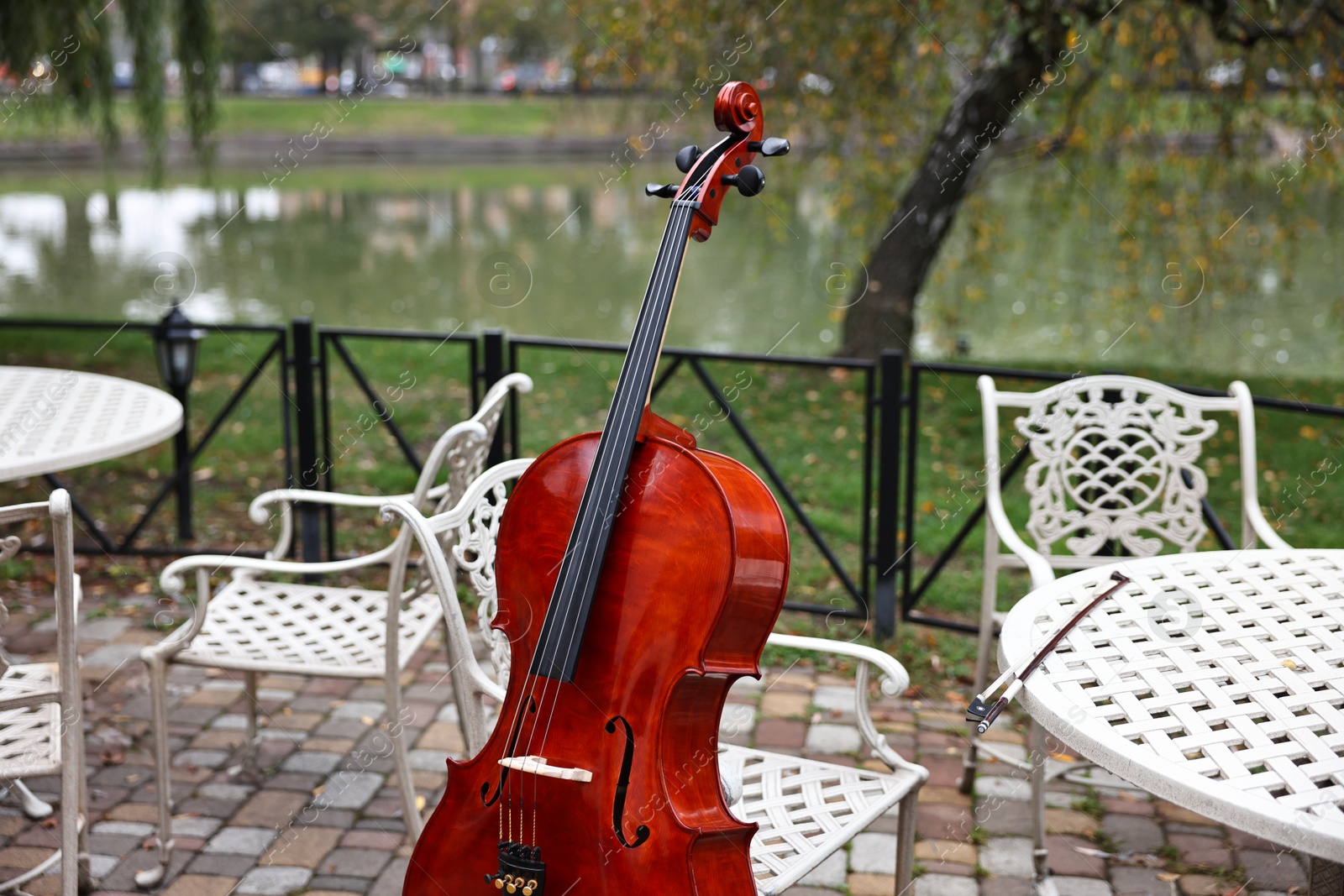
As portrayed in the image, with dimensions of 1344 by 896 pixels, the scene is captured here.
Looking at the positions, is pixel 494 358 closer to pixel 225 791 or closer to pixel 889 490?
pixel 889 490

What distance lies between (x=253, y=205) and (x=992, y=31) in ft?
51.7

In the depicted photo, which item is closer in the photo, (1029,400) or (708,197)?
(708,197)

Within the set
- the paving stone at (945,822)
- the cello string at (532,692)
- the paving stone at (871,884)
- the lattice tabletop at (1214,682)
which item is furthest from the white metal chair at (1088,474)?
the cello string at (532,692)

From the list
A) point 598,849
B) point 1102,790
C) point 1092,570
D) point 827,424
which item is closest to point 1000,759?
point 1102,790

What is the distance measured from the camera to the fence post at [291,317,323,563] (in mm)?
4406

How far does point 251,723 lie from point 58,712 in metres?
0.82

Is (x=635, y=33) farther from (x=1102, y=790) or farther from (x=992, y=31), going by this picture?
(x=1102, y=790)

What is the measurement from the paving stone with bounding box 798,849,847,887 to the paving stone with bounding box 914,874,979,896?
11 centimetres

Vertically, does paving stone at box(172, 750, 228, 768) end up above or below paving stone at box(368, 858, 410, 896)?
below

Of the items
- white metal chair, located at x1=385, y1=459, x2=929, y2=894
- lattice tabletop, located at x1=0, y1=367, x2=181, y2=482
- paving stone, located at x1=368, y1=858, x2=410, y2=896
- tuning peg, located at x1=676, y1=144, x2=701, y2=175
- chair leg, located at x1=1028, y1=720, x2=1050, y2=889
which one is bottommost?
paving stone, located at x1=368, y1=858, x2=410, y2=896

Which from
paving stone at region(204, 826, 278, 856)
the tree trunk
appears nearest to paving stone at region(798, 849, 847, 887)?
paving stone at region(204, 826, 278, 856)

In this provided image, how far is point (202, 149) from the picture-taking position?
7160 millimetres

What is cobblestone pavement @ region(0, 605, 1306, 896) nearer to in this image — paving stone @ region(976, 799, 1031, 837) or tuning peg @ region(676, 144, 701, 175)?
paving stone @ region(976, 799, 1031, 837)

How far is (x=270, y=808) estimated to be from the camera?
3.02 metres
